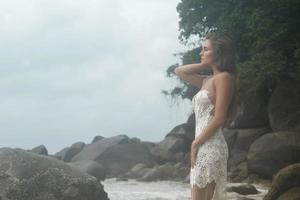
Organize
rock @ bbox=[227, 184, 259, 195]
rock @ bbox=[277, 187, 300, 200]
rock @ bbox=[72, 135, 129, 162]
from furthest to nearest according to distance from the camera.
Answer: 1. rock @ bbox=[72, 135, 129, 162]
2. rock @ bbox=[227, 184, 259, 195]
3. rock @ bbox=[277, 187, 300, 200]

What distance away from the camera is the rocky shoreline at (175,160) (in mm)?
9148

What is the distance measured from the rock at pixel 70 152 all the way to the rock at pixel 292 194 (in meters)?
25.9

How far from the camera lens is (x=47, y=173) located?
9164mm

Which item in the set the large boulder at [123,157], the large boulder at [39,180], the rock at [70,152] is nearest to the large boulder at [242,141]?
the large boulder at [123,157]

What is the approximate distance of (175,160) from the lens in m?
31.1

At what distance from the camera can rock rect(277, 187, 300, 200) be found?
10.1 m

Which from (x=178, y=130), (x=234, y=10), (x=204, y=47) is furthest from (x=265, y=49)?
(x=204, y=47)

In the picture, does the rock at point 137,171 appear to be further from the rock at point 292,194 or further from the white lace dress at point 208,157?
the white lace dress at point 208,157

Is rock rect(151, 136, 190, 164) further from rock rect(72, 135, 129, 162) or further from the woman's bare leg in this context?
the woman's bare leg

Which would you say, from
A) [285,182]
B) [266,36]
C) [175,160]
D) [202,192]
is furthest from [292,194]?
[175,160]

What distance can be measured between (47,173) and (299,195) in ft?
14.4

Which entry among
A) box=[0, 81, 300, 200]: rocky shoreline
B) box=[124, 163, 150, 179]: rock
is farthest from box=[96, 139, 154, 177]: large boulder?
box=[124, 163, 150, 179]: rock

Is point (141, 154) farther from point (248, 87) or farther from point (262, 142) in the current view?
point (262, 142)

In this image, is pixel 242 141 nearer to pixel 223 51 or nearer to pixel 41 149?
pixel 41 149
